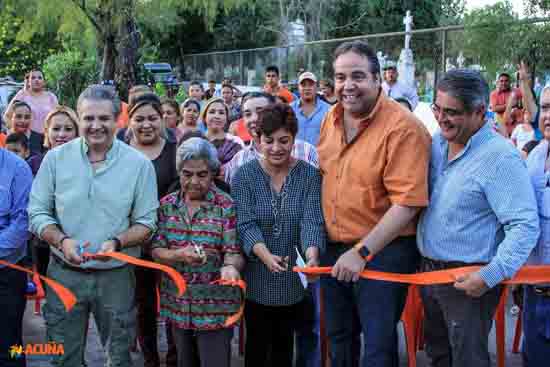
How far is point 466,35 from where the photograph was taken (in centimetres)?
1158

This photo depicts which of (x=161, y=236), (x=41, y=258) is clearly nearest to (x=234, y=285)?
(x=161, y=236)

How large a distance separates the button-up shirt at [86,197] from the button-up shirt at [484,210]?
1650 millimetres

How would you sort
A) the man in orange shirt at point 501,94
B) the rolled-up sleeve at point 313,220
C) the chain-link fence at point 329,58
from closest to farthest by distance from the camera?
the rolled-up sleeve at point 313,220, the man in orange shirt at point 501,94, the chain-link fence at point 329,58

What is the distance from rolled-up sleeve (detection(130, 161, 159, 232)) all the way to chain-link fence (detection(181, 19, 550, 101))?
26.1 feet

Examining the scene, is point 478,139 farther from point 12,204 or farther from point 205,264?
point 12,204

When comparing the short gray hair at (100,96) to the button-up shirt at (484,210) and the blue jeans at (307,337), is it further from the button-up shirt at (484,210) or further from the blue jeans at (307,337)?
the button-up shirt at (484,210)

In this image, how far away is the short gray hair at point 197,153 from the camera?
394cm

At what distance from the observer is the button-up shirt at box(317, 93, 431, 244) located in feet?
11.2

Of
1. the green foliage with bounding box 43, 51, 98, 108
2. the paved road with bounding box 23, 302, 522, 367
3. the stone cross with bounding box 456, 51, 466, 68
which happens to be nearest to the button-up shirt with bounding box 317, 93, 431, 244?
the paved road with bounding box 23, 302, 522, 367

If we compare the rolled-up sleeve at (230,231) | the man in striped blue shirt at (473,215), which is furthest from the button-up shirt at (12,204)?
the man in striped blue shirt at (473,215)

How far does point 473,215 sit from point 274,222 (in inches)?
44.9

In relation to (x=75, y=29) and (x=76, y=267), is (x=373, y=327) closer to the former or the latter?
(x=76, y=267)

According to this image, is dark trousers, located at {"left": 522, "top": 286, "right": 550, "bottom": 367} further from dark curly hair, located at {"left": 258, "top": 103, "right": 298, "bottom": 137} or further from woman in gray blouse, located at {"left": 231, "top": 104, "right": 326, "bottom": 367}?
dark curly hair, located at {"left": 258, "top": 103, "right": 298, "bottom": 137}

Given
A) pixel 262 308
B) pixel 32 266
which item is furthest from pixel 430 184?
pixel 32 266
